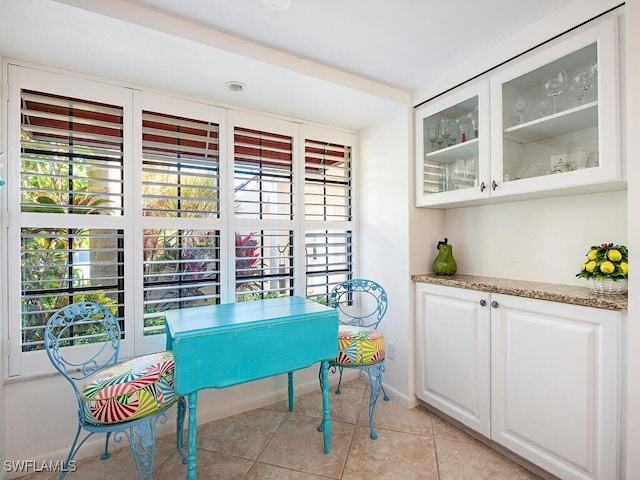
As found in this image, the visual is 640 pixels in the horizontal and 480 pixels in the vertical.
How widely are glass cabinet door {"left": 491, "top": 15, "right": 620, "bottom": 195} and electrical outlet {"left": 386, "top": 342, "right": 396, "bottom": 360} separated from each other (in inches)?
52.3

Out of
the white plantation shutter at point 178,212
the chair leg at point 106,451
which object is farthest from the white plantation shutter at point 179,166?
the chair leg at point 106,451

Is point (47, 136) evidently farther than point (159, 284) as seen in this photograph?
No

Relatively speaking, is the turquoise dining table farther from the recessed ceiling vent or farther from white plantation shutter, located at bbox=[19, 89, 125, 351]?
the recessed ceiling vent

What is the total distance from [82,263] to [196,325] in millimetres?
818

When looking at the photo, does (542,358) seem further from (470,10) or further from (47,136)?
(47,136)

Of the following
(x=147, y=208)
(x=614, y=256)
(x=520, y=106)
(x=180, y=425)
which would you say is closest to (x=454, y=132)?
(x=520, y=106)

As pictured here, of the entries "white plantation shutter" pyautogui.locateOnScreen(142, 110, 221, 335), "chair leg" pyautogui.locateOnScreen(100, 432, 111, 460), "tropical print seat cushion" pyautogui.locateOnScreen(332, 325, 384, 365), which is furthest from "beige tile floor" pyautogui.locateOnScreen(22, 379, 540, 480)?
"white plantation shutter" pyautogui.locateOnScreen(142, 110, 221, 335)

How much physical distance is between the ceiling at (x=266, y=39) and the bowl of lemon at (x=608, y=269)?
1.06 m

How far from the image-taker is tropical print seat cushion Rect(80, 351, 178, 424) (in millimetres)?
1350

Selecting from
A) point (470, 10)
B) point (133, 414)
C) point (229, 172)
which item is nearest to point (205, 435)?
point (133, 414)

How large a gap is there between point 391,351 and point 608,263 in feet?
4.84

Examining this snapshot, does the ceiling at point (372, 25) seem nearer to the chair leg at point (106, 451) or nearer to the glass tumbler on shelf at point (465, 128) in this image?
the glass tumbler on shelf at point (465, 128)

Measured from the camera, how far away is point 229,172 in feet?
7.16

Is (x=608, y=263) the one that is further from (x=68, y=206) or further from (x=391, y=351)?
(x=68, y=206)
